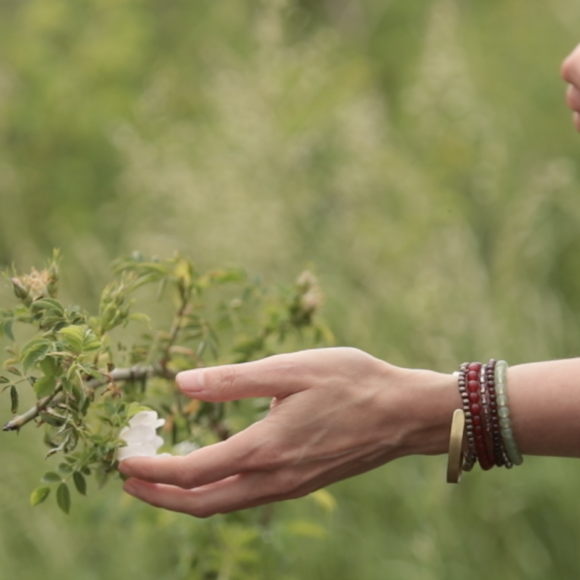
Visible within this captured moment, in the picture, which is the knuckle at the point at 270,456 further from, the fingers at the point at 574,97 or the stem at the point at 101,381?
the fingers at the point at 574,97

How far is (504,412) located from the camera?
53.6 inches

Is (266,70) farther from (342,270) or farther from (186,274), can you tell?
(186,274)

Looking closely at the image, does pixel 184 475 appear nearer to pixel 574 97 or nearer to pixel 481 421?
pixel 481 421

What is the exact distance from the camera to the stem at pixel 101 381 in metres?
1.15

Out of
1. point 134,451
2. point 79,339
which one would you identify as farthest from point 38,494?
point 79,339

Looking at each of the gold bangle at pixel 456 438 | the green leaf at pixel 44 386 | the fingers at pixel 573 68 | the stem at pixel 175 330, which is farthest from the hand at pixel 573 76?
the green leaf at pixel 44 386

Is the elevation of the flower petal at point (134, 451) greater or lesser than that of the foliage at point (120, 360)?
lesser

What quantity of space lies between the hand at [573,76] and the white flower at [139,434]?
0.96m

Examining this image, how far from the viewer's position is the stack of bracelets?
1360 millimetres

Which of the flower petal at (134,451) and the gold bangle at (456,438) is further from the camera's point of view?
the gold bangle at (456,438)

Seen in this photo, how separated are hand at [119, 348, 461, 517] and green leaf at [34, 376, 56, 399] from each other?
0.17 meters

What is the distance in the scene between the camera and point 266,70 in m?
3.52

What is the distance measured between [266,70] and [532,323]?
140 cm

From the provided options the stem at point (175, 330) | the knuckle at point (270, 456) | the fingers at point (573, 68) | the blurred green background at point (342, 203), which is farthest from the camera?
the blurred green background at point (342, 203)
